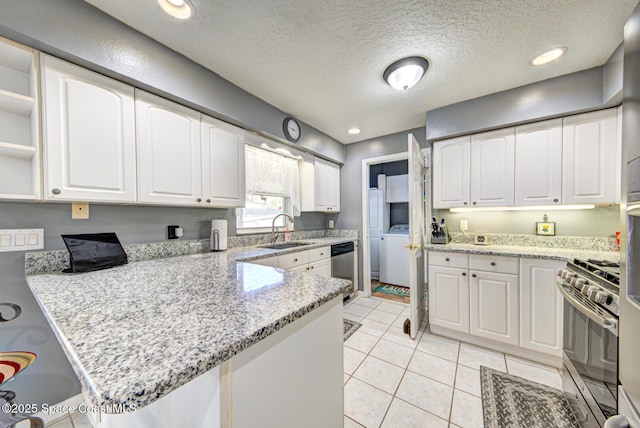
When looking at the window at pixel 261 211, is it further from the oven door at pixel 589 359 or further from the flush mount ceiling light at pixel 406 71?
the oven door at pixel 589 359

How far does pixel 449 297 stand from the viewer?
223cm

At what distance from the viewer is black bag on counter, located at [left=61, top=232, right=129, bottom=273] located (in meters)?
1.32

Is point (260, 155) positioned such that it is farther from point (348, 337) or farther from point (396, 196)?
point (396, 196)

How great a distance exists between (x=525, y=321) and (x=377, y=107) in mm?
2370

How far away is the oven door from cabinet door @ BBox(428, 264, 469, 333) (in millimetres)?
740

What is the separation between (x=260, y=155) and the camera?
2654mm

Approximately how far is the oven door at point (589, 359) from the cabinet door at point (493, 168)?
1.10 meters

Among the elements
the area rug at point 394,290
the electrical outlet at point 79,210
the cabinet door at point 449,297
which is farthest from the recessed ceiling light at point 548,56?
the electrical outlet at point 79,210

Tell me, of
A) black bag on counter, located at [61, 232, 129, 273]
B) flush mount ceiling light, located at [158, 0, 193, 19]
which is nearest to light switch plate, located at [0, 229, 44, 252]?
black bag on counter, located at [61, 232, 129, 273]

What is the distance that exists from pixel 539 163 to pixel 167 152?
3135 mm

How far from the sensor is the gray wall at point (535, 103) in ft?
5.79

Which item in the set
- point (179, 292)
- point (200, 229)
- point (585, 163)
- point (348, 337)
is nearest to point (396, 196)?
point (585, 163)

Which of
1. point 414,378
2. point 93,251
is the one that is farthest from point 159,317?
point 414,378

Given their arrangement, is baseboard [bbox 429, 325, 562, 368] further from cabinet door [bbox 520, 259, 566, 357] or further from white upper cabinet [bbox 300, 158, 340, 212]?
white upper cabinet [bbox 300, 158, 340, 212]
